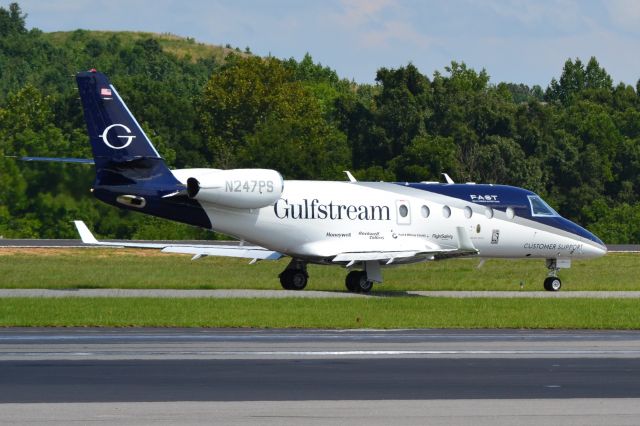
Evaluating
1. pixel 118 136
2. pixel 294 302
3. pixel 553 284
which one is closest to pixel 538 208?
pixel 553 284

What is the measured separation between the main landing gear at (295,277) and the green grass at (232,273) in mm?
1599

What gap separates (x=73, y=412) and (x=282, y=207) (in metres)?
23.2

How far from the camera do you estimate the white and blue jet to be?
122 ft

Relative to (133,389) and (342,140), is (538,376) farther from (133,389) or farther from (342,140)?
(342,140)

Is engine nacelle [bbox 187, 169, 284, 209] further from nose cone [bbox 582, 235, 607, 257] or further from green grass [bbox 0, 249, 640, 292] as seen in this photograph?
nose cone [bbox 582, 235, 607, 257]

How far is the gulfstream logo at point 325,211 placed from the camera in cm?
3978

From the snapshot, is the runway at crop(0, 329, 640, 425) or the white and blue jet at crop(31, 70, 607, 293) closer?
the runway at crop(0, 329, 640, 425)

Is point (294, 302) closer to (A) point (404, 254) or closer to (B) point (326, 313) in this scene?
(B) point (326, 313)

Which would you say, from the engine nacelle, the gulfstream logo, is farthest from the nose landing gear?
the engine nacelle

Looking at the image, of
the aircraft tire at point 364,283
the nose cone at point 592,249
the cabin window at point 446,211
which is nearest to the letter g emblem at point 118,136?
the aircraft tire at point 364,283

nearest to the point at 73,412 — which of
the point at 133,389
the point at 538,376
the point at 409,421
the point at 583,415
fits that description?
the point at 133,389

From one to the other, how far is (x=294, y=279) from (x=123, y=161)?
6951mm

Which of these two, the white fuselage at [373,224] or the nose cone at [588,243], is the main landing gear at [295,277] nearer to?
the white fuselage at [373,224]

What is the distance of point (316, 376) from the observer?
2058cm
